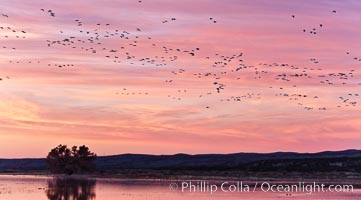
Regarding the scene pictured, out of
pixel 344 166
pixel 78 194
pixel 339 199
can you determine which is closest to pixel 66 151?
pixel 344 166

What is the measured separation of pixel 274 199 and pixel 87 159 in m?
103

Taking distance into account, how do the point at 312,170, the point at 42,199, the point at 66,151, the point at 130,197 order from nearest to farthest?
the point at 42,199, the point at 130,197, the point at 66,151, the point at 312,170

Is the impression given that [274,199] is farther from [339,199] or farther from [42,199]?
[42,199]

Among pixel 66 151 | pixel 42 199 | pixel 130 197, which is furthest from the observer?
pixel 66 151

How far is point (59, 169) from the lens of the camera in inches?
6634

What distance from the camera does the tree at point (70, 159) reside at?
16562 cm

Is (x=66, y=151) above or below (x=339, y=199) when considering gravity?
above

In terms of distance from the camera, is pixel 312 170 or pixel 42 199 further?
pixel 312 170

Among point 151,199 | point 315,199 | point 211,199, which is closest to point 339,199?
point 315,199

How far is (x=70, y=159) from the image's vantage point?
16550cm

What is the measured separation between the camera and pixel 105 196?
72.6 metres

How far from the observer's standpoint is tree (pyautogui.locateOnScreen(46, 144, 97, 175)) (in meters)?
166

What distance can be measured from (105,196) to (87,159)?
96066 mm

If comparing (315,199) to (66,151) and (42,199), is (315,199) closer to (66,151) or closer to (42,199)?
(42,199)
